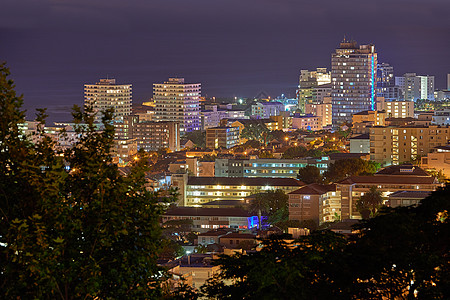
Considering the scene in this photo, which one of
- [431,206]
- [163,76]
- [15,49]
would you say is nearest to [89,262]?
[431,206]

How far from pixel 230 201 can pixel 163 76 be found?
9149 cm

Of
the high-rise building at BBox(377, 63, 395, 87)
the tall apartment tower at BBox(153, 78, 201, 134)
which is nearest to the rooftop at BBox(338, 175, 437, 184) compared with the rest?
the tall apartment tower at BBox(153, 78, 201, 134)

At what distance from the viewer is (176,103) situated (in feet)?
203

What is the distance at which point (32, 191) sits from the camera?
4.23 meters

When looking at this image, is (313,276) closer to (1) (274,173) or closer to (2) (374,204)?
(2) (374,204)

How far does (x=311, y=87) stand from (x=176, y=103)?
618 inches

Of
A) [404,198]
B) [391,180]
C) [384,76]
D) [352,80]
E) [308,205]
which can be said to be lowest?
[308,205]

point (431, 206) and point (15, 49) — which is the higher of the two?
point (15, 49)

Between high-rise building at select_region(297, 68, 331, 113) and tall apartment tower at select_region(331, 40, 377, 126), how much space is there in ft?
42.3

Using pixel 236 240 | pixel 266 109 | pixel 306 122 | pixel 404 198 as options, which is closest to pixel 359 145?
pixel 404 198

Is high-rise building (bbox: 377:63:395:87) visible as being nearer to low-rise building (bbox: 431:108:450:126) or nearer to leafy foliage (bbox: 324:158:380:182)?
low-rise building (bbox: 431:108:450:126)

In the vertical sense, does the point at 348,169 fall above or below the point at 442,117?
below

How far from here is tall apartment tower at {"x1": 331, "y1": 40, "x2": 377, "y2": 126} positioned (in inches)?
2146

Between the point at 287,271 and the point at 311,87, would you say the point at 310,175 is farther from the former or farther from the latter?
the point at 311,87
